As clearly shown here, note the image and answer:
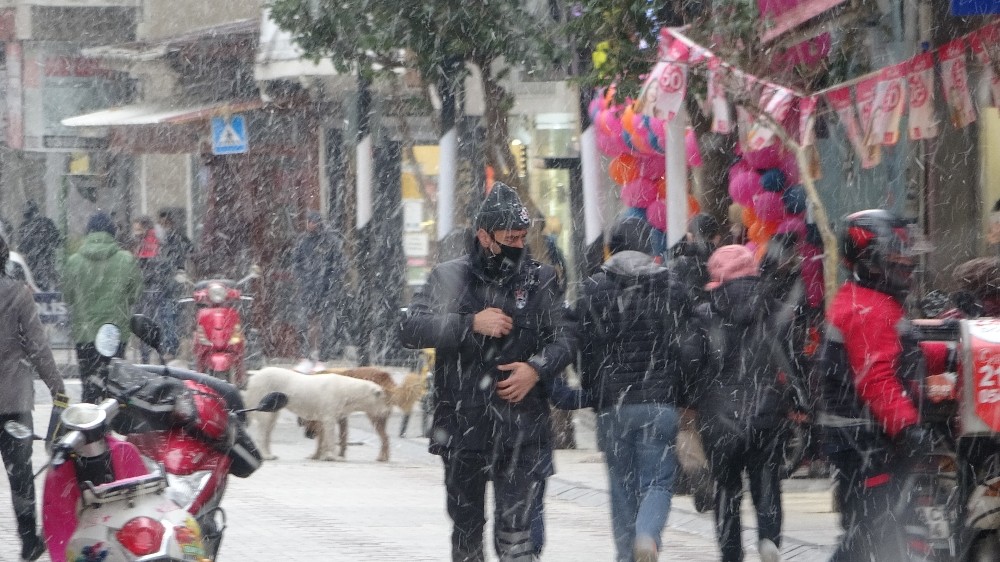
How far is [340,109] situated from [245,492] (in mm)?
14225

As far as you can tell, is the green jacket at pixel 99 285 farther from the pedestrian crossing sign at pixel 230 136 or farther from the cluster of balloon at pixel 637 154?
the pedestrian crossing sign at pixel 230 136

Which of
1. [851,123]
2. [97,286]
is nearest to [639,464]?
[851,123]

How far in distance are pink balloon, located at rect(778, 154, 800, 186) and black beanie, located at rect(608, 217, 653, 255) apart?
5267 mm

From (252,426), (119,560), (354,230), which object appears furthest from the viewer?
(354,230)

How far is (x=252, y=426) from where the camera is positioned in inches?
611

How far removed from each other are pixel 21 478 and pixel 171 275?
13.3m

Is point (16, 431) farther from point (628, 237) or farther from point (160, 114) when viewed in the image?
point (160, 114)

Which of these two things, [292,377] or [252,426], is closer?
[292,377]

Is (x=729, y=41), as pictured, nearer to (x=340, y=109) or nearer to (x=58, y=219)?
(x=340, y=109)

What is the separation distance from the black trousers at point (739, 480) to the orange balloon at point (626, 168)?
6.48m

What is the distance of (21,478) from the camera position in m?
8.52

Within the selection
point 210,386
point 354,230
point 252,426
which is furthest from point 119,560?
point 354,230

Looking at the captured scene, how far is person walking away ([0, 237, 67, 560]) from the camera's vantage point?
8.38 metres

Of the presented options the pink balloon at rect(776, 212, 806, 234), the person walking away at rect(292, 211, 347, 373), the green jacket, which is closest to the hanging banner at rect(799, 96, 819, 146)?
the pink balloon at rect(776, 212, 806, 234)
